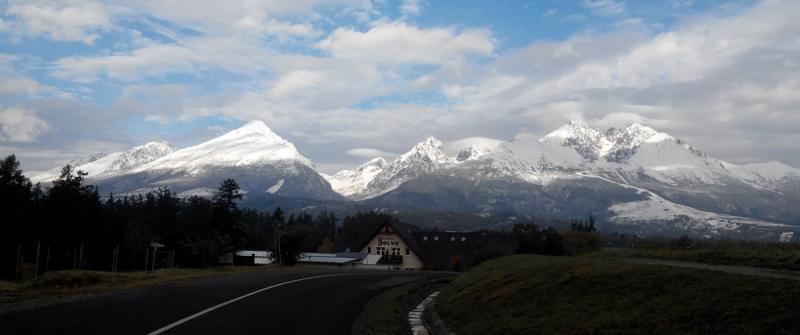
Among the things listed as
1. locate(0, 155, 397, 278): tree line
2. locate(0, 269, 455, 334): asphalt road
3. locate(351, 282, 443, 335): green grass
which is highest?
locate(0, 155, 397, 278): tree line

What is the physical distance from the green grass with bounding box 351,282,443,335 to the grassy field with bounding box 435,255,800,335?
5.30 feet

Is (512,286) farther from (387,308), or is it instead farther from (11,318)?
(11,318)

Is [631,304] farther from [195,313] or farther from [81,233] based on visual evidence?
[81,233]

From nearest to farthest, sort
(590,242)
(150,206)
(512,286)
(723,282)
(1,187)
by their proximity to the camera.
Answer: (723,282)
(512,286)
(1,187)
(590,242)
(150,206)

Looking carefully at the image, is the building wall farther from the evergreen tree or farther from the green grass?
the green grass

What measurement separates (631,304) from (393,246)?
95.6 m

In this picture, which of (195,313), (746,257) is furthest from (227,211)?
(746,257)

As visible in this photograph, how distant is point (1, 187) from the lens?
6209cm

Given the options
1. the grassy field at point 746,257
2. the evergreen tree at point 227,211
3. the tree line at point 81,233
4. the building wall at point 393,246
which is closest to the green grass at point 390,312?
the grassy field at point 746,257

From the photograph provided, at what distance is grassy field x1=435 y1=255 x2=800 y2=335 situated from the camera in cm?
1162

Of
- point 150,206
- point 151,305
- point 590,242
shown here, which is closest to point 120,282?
point 151,305

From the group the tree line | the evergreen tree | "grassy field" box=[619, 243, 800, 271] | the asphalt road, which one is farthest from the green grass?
the evergreen tree

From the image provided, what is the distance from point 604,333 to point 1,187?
63045 mm

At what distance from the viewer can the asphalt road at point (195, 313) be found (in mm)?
13641
